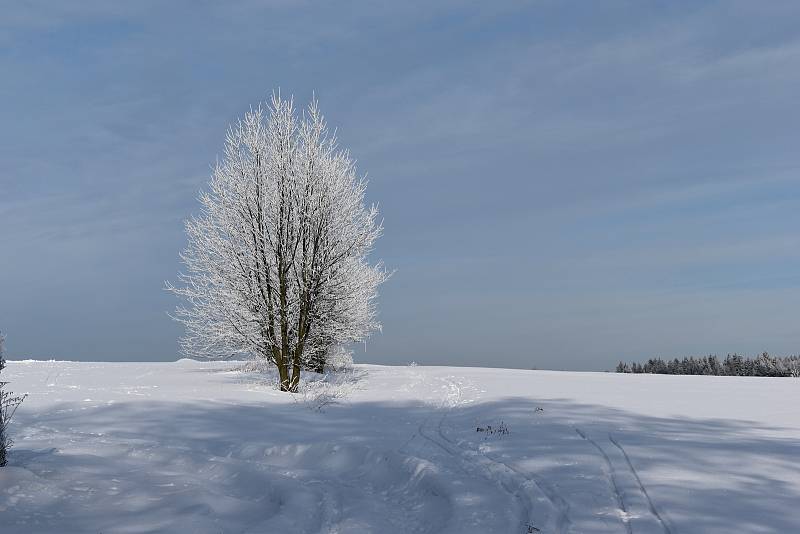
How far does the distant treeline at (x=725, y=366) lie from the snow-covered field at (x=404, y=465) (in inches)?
1571

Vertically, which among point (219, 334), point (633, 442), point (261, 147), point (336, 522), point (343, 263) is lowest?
point (336, 522)

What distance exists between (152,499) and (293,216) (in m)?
12.3

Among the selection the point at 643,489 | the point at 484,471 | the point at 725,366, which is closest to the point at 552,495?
the point at 643,489

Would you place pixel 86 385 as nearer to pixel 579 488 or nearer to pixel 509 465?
pixel 509 465

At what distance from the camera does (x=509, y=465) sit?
28.0 ft

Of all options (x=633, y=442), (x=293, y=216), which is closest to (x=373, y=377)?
(x=293, y=216)

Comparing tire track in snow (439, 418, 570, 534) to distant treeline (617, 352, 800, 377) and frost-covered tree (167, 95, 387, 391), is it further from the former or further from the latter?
distant treeline (617, 352, 800, 377)

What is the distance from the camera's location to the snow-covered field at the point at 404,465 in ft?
21.7

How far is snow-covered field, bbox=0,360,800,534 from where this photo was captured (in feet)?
21.7

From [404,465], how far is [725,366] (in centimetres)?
5508

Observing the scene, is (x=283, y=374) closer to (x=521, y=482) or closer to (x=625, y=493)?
(x=521, y=482)

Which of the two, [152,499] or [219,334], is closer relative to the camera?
[152,499]

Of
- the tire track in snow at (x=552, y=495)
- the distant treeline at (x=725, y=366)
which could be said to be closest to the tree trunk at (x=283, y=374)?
the tire track in snow at (x=552, y=495)

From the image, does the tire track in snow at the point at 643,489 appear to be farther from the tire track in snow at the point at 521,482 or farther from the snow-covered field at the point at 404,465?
the tire track in snow at the point at 521,482
